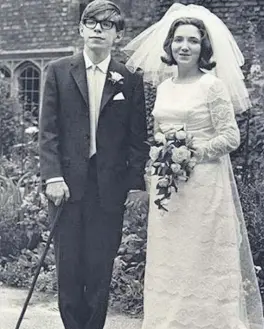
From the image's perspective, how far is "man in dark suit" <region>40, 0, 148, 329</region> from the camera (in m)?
4.18

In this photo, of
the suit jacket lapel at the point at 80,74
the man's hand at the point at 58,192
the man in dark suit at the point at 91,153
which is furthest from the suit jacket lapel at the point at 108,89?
the man's hand at the point at 58,192

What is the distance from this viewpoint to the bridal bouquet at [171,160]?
402 centimetres

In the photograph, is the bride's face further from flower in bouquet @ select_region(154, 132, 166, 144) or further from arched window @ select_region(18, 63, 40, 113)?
arched window @ select_region(18, 63, 40, 113)

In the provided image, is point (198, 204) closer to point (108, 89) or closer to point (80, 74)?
point (108, 89)

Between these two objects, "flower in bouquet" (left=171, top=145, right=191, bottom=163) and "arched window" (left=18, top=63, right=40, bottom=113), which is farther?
"arched window" (left=18, top=63, right=40, bottom=113)

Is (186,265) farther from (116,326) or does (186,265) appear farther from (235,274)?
(116,326)

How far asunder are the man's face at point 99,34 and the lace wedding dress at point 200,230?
458 mm

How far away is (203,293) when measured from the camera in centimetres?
418

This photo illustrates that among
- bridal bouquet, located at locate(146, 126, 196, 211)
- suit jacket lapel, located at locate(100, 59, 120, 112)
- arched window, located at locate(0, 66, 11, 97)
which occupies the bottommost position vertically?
bridal bouquet, located at locate(146, 126, 196, 211)

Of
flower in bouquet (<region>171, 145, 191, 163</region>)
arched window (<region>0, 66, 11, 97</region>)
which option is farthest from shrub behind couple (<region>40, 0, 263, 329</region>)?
arched window (<region>0, 66, 11, 97</region>)

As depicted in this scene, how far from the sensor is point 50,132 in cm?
417

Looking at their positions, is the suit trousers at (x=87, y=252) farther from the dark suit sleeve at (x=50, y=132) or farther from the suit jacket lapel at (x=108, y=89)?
the suit jacket lapel at (x=108, y=89)

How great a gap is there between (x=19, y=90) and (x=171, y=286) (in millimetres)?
3436

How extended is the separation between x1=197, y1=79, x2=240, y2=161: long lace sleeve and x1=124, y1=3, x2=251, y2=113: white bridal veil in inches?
8.5
